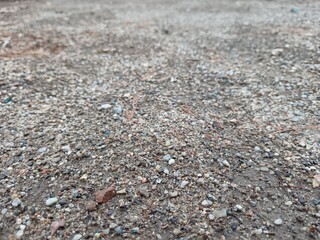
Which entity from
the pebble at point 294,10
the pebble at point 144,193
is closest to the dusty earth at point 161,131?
the pebble at point 144,193

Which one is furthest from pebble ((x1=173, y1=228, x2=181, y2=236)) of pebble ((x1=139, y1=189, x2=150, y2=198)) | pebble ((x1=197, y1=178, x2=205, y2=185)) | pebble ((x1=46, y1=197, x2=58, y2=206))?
pebble ((x1=46, y1=197, x2=58, y2=206))

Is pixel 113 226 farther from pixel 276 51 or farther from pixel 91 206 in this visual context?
pixel 276 51

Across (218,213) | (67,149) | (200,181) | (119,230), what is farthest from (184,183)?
(67,149)

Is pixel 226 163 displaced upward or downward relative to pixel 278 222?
upward

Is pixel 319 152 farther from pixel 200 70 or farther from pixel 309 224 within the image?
pixel 200 70

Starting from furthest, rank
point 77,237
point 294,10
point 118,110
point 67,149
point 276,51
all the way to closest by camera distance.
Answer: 1. point 294,10
2. point 276,51
3. point 118,110
4. point 67,149
5. point 77,237

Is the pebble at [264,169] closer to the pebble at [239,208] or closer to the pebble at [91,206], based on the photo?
the pebble at [239,208]

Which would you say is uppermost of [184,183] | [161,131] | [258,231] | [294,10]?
[294,10]

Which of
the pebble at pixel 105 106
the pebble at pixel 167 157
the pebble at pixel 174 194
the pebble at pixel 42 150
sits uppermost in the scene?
the pebble at pixel 105 106
